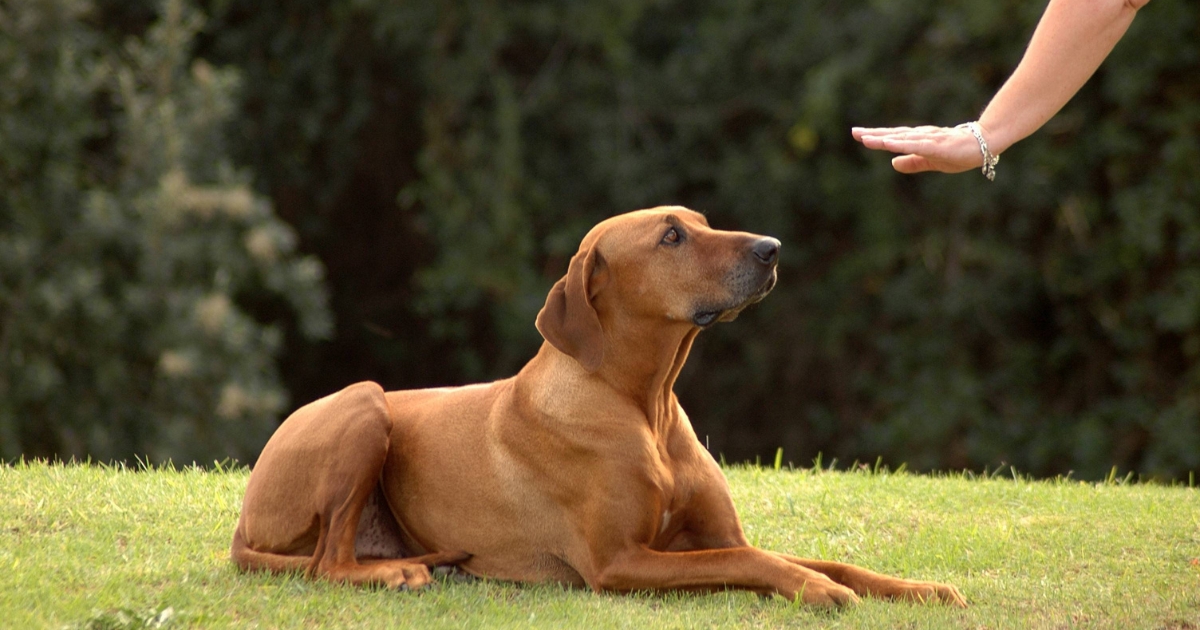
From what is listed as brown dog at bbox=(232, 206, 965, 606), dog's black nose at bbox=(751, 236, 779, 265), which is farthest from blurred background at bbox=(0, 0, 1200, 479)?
dog's black nose at bbox=(751, 236, 779, 265)

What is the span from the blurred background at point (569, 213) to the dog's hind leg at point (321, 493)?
599cm

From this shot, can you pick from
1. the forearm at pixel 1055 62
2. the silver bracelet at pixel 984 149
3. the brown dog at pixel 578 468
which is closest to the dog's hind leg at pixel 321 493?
the brown dog at pixel 578 468

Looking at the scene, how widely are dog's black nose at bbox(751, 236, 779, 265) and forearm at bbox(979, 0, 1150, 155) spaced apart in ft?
2.75

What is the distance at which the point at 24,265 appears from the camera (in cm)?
1160

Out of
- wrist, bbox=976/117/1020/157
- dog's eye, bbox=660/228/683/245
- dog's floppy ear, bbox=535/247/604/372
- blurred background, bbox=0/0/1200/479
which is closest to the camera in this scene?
wrist, bbox=976/117/1020/157

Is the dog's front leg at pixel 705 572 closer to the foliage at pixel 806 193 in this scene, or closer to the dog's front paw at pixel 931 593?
the dog's front paw at pixel 931 593

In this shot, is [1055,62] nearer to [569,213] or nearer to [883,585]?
[883,585]

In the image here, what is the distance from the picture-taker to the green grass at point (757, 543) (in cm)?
457

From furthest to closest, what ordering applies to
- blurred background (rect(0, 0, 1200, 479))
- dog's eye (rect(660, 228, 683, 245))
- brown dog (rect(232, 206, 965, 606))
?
blurred background (rect(0, 0, 1200, 479))
dog's eye (rect(660, 228, 683, 245))
brown dog (rect(232, 206, 965, 606))

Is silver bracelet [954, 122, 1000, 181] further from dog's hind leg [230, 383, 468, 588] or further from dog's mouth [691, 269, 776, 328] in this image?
dog's hind leg [230, 383, 468, 588]

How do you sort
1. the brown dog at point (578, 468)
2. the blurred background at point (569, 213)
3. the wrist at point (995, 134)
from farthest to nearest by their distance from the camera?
1. the blurred background at point (569, 213)
2. the brown dog at point (578, 468)
3. the wrist at point (995, 134)

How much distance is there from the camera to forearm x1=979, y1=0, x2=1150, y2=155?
15.0 ft

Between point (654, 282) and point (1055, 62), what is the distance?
1.56m

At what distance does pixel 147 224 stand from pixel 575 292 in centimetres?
788
